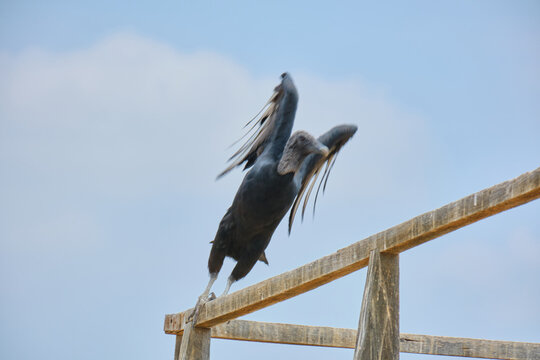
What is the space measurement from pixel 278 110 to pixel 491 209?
327cm

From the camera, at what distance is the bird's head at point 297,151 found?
592cm

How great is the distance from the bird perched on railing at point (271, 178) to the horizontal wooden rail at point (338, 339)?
0.35 m

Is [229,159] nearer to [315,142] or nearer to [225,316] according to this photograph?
[315,142]

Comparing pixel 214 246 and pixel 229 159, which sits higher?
pixel 229 159

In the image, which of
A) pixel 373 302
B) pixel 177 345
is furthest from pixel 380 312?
pixel 177 345

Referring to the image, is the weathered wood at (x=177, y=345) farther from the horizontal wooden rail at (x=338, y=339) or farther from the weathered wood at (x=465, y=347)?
the weathered wood at (x=465, y=347)

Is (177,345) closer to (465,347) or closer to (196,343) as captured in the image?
(196,343)

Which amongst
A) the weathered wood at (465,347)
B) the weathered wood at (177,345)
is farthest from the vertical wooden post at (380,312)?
the weathered wood at (177,345)

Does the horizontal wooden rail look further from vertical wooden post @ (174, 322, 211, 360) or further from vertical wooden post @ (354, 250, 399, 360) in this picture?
vertical wooden post @ (354, 250, 399, 360)

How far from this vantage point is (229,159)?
6672mm

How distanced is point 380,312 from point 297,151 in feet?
8.27

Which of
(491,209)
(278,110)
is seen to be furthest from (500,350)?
(491,209)

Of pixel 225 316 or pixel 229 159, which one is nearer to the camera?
pixel 225 316

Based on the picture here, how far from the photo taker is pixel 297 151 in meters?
5.95
